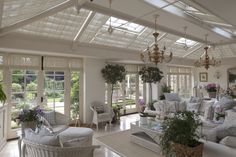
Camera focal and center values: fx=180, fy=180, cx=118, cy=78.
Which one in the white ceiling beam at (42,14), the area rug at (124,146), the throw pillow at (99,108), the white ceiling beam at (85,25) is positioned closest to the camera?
the area rug at (124,146)

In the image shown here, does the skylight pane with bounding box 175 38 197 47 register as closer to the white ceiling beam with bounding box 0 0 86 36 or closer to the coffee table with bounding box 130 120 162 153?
the white ceiling beam with bounding box 0 0 86 36

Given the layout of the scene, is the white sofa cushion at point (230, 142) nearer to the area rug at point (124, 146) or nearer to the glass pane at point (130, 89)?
the area rug at point (124, 146)

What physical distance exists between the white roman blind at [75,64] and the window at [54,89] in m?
0.41

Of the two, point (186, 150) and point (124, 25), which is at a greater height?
point (124, 25)

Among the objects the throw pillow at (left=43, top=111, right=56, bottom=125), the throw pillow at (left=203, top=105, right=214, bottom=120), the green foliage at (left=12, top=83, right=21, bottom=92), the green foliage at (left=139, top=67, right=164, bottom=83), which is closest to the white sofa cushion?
the throw pillow at (left=203, top=105, right=214, bottom=120)

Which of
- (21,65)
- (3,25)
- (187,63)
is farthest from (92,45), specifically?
(187,63)


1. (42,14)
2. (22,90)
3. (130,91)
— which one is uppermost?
(42,14)

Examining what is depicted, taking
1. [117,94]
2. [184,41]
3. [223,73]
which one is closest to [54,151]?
[117,94]

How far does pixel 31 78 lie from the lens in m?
5.46

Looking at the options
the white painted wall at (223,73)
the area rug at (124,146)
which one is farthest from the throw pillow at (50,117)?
the white painted wall at (223,73)

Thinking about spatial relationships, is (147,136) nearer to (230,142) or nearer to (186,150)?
(186,150)

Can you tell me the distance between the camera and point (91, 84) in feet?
21.6

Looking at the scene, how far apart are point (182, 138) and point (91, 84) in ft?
17.4

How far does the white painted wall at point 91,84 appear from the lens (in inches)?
253
